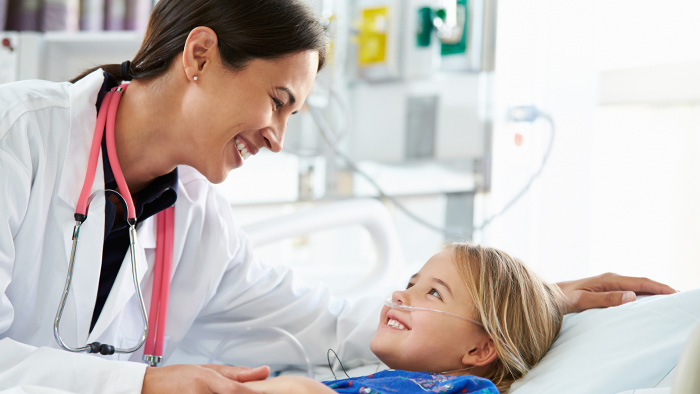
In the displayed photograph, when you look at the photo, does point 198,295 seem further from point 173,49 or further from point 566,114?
point 566,114

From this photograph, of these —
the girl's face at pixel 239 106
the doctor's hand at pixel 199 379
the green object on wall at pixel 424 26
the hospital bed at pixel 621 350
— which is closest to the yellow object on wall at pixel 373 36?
the green object on wall at pixel 424 26

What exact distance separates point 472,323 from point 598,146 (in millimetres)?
1504

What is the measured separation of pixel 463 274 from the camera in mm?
1585

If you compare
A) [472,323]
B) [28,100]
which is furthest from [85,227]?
[472,323]

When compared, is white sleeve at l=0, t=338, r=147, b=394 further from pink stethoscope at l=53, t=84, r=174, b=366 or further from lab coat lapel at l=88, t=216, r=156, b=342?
lab coat lapel at l=88, t=216, r=156, b=342

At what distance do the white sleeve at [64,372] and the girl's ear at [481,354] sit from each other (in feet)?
2.17

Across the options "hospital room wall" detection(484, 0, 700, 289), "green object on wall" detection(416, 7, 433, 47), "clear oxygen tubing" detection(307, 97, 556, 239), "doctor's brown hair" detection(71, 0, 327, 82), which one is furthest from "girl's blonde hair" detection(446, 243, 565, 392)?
"green object on wall" detection(416, 7, 433, 47)

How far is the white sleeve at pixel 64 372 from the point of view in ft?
4.13

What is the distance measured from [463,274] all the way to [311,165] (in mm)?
2065

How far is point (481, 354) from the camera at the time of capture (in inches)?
61.0

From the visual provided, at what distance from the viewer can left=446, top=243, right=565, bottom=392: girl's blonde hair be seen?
151 cm

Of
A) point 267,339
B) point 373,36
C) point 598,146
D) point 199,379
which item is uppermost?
point 373,36

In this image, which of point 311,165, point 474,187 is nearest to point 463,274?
point 474,187

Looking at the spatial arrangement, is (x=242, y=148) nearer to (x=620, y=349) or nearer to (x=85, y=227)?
(x=85, y=227)
